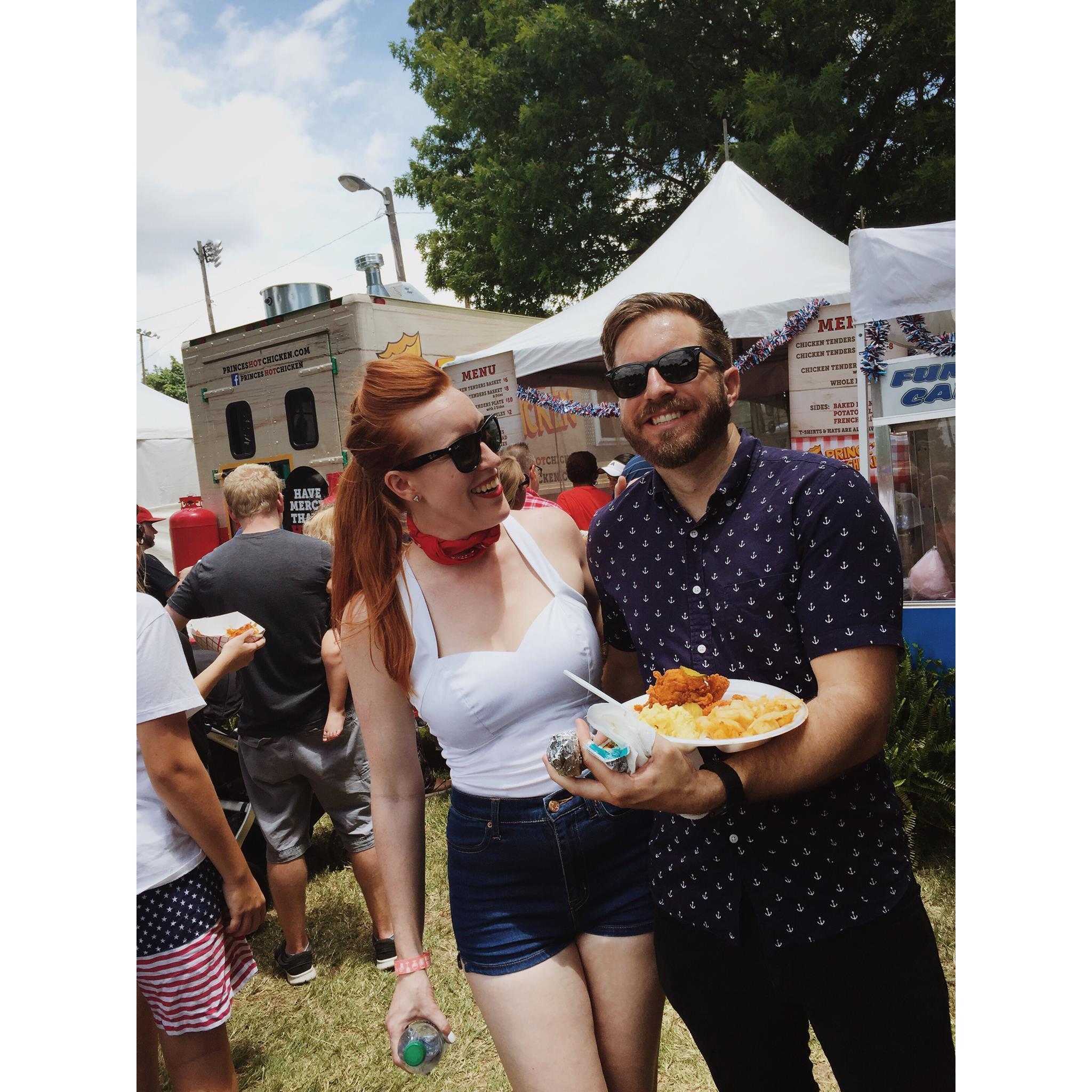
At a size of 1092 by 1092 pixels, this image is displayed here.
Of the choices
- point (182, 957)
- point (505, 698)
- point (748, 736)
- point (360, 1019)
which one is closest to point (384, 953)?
point (360, 1019)

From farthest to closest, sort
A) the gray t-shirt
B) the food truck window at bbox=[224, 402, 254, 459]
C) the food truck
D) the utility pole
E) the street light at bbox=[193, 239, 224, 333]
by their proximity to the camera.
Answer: the street light at bbox=[193, 239, 224, 333], the utility pole, the food truck window at bbox=[224, 402, 254, 459], the food truck, the gray t-shirt

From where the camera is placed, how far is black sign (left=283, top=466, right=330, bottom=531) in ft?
29.0

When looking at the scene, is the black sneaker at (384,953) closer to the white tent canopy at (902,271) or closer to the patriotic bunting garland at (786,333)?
the white tent canopy at (902,271)

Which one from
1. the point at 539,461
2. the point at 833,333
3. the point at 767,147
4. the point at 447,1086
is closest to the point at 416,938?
the point at 447,1086

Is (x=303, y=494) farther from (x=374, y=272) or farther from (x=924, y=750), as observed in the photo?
(x=924, y=750)

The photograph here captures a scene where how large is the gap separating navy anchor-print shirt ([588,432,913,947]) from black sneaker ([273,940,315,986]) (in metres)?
2.85

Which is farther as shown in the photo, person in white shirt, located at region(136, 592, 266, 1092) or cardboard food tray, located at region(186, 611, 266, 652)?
cardboard food tray, located at region(186, 611, 266, 652)

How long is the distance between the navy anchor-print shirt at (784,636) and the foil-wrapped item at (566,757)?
13.6 inches

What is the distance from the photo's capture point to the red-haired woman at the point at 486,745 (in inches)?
65.4

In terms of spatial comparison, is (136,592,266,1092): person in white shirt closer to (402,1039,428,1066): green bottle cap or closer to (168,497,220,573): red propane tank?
(402,1039,428,1066): green bottle cap

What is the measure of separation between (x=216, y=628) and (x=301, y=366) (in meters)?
6.58

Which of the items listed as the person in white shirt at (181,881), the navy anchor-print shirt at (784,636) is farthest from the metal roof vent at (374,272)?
the navy anchor-print shirt at (784,636)

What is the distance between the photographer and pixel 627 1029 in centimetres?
168

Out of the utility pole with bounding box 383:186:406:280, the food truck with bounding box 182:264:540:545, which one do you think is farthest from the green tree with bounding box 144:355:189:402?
the food truck with bounding box 182:264:540:545
